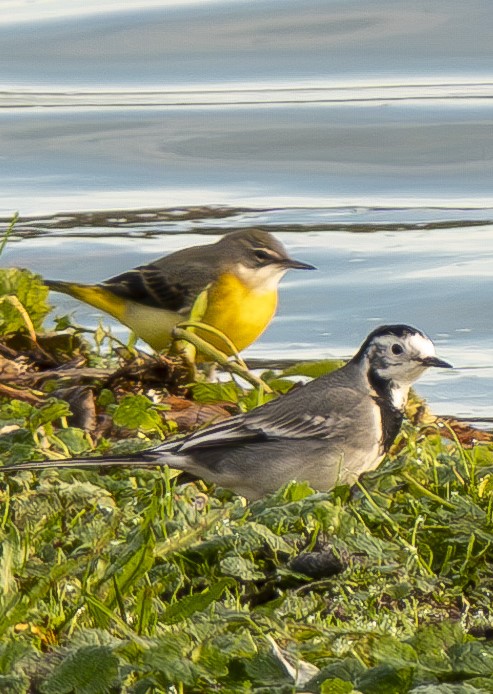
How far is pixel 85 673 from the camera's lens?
3734mm

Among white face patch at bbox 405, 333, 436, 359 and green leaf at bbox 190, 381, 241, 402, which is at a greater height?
white face patch at bbox 405, 333, 436, 359

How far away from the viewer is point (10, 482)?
5.67 m

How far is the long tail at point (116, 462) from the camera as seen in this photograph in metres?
5.68

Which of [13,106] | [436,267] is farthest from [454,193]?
[13,106]

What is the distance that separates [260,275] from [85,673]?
19.9 feet

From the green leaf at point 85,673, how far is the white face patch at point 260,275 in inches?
229

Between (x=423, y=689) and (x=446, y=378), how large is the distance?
7.35 m

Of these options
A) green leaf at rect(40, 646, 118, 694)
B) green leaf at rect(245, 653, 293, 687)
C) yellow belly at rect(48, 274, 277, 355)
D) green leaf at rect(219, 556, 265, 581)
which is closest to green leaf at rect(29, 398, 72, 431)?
green leaf at rect(219, 556, 265, 581)

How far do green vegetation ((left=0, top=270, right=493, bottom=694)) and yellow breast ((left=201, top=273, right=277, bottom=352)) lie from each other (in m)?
2.48

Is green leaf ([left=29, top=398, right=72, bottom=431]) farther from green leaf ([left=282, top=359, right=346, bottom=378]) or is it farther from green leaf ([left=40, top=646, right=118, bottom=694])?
green leaf ([left=40, top=646, right=118, bottom=694])

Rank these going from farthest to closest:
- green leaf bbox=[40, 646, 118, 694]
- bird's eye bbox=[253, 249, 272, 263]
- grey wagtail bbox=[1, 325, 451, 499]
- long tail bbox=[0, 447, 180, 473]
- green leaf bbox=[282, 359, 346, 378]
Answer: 1. bird's eye bbox=[253, 249, 272, 263]
2. green leaf bbox=[282, 359, 346, 378]
3. grey wagtail bbox=[1, 325, 451, 499]
4. long tail bbox=[0, 447, 180, 473]
5. green leaf bbox=[40, 646, 118, 694]

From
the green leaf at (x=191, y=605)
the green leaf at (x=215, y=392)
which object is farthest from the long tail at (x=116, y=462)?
the green leaf at (x=191, y=605)

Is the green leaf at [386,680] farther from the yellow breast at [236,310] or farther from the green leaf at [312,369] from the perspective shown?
the yellow breast at [236,310]

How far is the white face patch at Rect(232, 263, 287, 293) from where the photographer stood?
31.2 feet
